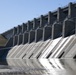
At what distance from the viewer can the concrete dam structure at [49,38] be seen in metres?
65.8

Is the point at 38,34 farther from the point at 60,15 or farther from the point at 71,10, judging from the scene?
the point at 71,10

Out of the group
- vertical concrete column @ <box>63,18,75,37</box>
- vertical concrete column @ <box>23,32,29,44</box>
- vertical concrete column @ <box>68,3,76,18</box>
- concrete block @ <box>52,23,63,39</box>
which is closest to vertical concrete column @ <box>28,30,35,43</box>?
vertical concrete column @ <box>23,32,29,44</box>

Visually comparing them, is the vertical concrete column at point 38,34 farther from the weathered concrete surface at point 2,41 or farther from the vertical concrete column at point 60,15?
the weathered concrete surface at point 2,41

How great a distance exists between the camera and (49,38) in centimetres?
8119

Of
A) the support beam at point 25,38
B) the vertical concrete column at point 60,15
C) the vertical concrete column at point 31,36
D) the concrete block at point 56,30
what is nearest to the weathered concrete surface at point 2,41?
the support beam at point 25,38

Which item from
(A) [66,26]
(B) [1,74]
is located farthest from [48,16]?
(B) [1,74]

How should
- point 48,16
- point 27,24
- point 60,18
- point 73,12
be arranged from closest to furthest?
point 73,12, point 60,18, point 48,16, point 27,24

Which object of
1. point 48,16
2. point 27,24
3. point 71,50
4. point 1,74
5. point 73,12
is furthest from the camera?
point 27,24

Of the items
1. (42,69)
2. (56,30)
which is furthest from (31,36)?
(42,69)

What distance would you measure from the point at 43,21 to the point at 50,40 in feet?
58.8

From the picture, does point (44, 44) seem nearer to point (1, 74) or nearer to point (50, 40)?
point (50, 40)

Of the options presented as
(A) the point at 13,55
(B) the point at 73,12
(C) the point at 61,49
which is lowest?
(A) the point at 13,55

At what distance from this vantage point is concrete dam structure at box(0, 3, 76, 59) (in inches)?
2589

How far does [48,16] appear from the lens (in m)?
89.8
